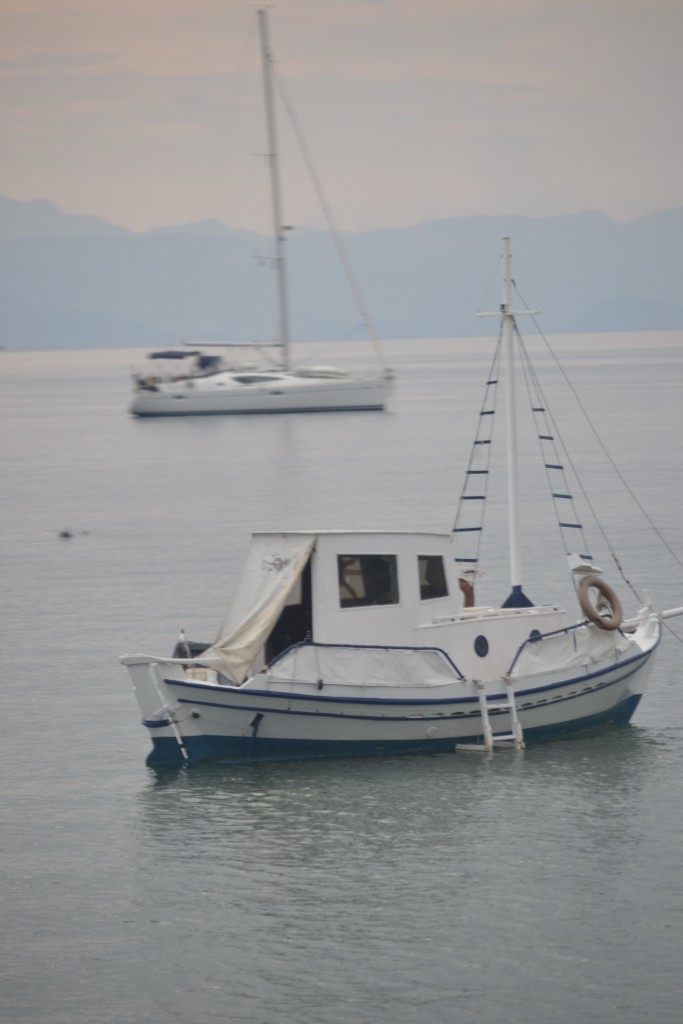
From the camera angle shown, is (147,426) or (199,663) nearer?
(199,663)

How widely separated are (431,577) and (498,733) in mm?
2723

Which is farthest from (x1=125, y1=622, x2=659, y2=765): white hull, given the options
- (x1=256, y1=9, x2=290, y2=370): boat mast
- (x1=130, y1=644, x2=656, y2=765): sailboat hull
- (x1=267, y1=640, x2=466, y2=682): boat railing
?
(x1=256, y1=9, x2=290, y2=370): boat mast

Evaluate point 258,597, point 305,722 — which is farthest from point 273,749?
A: point 258,597

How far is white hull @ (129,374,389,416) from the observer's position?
370 ft

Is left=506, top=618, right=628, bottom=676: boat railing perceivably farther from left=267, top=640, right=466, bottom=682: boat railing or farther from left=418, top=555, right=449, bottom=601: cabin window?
left=418, top=555, right=449, bottom=601: cabin window

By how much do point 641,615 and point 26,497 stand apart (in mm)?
48145

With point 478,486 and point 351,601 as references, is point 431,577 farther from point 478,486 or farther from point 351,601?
point 478,486

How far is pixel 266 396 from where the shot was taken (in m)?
113

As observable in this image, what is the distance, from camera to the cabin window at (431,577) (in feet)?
85.7

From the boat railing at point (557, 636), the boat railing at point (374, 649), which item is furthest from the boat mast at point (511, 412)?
the boat railing at point (374, 649)

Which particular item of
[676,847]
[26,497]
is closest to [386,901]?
[676,847]

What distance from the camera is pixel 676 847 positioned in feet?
72.2

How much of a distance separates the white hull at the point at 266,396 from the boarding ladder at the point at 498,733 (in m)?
87.1

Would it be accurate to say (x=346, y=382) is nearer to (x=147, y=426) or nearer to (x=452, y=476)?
(x=147, y=426)
